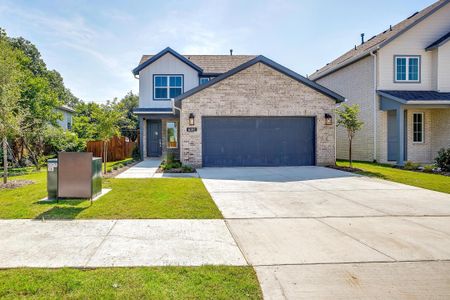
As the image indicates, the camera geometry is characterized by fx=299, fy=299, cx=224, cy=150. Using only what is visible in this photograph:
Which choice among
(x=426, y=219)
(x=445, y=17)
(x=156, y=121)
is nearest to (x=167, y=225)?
(x=426, y=219)

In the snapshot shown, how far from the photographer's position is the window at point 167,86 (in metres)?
19.8

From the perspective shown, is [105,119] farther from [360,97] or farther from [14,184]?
[360,97]

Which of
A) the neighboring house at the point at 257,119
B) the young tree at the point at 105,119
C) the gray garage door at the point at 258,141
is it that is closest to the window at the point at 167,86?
the neighboring house at the point at 257,119

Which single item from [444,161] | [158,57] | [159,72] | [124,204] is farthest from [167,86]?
[444,161]

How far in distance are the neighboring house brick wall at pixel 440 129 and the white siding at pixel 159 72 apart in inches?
577

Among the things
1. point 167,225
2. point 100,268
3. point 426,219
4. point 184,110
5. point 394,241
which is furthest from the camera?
point 184,110

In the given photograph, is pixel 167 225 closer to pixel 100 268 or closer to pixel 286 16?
pixel 100 268

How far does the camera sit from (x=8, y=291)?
297 centimetres

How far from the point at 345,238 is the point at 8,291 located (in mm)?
4391

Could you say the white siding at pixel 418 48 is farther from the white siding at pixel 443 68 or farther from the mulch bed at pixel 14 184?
the mulch bed at pixel 14 184

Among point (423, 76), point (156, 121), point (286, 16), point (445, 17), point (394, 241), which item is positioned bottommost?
point (394, 241)

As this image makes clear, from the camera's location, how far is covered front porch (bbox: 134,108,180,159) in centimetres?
1898

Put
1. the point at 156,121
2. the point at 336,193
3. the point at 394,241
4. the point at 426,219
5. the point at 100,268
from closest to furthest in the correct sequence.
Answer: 1. the point at 100,268
2. the point at 394,241
3. the point at 426,219
4. the point at 336,193
5. the point at 156,121

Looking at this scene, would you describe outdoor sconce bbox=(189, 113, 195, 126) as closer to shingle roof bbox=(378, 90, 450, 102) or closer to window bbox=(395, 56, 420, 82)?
shingle roof bbox=(378, 90, 450, 102)
